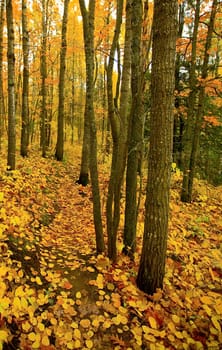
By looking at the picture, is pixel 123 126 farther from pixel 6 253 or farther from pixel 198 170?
pixel 198 170

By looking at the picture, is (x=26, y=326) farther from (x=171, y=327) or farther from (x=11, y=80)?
(x=11, y=80)

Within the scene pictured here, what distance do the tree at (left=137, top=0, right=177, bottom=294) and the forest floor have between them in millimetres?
449

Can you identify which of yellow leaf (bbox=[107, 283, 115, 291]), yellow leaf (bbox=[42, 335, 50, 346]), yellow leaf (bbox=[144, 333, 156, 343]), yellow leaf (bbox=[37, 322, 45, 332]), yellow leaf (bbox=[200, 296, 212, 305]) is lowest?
yellow leaf (bbox=[200, 296, 212, 305])

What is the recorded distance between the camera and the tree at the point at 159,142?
334 cm

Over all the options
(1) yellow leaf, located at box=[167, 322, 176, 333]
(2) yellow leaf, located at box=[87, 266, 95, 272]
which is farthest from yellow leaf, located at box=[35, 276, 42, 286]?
(1) yellow leaf, located at box=[167, 322, 176, 333]

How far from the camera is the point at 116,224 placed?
461 cm

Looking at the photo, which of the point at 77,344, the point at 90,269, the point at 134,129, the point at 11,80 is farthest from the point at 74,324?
the point at 11,80

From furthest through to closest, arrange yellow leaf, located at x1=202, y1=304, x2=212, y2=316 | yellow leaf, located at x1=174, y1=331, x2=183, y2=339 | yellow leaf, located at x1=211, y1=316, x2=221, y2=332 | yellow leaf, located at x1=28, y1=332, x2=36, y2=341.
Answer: yellow leaf, located at x1=202, y1=304, x2=212, y2=316
yellow leaf, located at x1=211, y1=316, x2=221, y2=332
yellow leaf, located at x1=174, y1=331, x2=183, y2=339
yellow leaf, located at x1=28, y1=332, x2=36, y2=341

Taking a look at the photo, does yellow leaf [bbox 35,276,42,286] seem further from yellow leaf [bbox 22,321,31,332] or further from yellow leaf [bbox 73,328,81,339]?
yellow leaf [bbox 73,328,81,339]

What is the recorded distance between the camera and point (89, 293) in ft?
12.6

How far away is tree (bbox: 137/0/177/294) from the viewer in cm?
334

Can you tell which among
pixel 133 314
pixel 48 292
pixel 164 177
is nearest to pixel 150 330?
pixel 133 314

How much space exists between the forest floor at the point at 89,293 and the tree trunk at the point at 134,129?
48cm

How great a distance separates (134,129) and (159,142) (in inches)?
42.3
